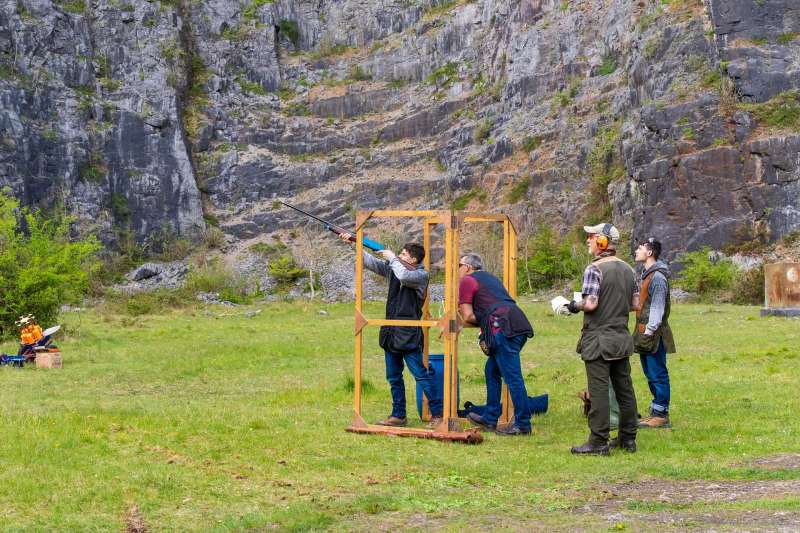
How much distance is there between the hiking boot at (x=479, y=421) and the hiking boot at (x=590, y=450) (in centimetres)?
177

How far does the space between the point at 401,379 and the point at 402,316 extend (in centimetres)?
91

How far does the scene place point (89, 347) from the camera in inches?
930

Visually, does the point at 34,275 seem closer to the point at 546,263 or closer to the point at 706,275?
the point at 706,275

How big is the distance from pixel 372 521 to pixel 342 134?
241 ft

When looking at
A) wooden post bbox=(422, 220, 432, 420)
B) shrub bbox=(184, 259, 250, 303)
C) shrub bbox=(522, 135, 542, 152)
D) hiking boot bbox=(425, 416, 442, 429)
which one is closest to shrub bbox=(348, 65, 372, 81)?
shrub bbox=(522, 135, 542, 152)

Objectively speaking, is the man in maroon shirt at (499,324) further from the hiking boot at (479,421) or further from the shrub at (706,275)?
the shrub at (706,275)

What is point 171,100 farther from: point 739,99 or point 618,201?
point 739,99

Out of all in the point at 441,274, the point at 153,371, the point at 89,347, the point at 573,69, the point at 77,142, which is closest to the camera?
the point at 153,371

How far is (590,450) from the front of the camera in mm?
9734

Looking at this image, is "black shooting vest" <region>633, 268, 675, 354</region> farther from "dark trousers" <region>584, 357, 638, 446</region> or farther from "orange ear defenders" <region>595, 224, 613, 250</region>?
"orange ear defenders" <region>595, 224, 613, 250</region>

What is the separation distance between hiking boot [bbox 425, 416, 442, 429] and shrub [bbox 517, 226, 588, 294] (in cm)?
4319

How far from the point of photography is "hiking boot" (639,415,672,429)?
1131 cm

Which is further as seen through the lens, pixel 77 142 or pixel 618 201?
pixel 77 142

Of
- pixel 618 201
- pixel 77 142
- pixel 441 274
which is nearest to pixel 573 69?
pixel 618 201
